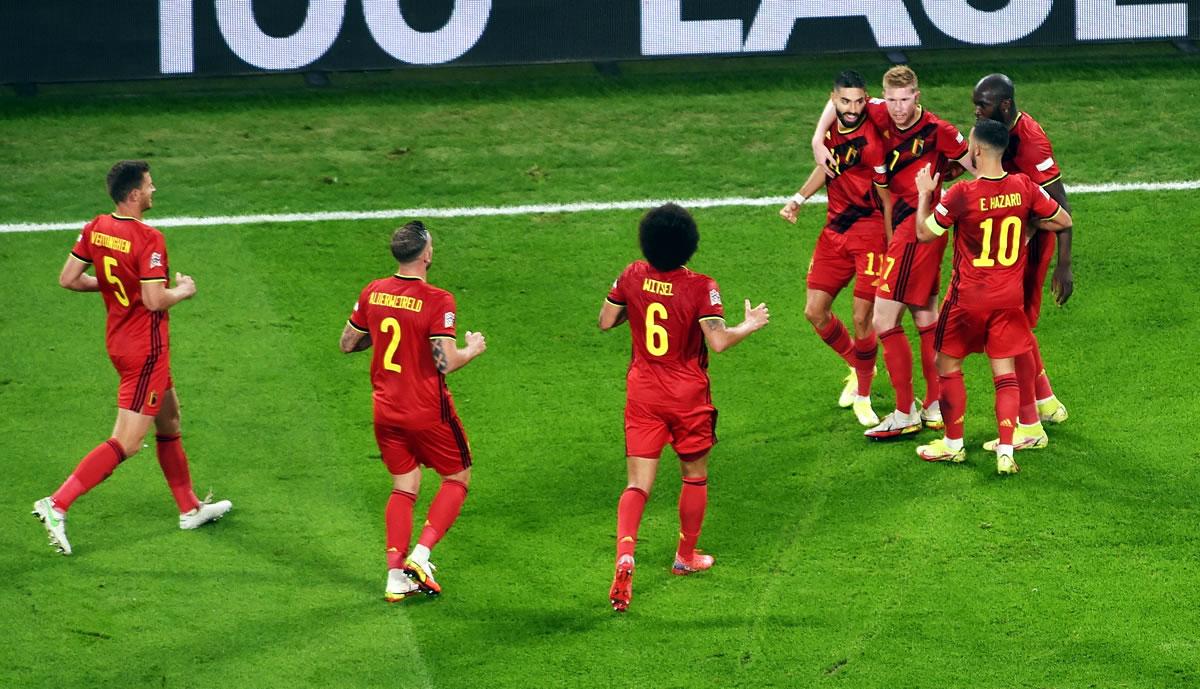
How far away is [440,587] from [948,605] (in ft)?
8.79

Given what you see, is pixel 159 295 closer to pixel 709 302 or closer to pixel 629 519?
pixel 629 519

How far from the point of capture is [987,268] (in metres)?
9.34

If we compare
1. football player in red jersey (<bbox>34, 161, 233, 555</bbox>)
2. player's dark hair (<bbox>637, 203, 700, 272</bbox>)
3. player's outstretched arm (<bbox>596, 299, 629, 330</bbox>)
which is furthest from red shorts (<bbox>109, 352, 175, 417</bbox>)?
player's dark hair (<bbox>637, 203, 700, 272</bbox>)

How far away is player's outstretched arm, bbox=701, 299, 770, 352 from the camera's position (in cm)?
798

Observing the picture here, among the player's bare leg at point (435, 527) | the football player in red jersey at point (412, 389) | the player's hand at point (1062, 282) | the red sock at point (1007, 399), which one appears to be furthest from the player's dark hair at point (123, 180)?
the player's hand at point (1062, 282)

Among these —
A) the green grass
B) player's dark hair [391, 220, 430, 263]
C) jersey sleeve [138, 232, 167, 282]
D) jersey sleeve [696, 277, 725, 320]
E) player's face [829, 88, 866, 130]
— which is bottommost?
the green grass

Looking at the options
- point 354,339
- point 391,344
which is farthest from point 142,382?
point 391,344

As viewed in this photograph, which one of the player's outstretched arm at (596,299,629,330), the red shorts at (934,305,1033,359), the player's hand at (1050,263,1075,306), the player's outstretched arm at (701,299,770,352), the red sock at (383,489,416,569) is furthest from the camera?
the player's hand at (1050,263,1075,306)

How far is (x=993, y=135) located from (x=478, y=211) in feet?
→ 18.6

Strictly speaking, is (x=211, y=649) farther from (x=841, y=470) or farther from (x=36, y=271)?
(x=36, y=271)

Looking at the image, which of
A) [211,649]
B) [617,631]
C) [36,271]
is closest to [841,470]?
[617,631]

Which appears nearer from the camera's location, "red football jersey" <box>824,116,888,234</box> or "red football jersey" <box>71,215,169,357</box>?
"red football jersey" <box>71,215,169,357</box>

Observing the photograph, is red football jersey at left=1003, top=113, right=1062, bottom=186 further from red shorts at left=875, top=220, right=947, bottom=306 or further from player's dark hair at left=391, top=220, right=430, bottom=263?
player's dark hair at left=391, top=220, right=430, bottom=263

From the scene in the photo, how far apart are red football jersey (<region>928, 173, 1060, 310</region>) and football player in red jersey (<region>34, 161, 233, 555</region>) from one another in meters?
4.30
